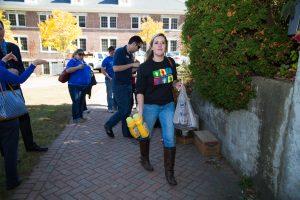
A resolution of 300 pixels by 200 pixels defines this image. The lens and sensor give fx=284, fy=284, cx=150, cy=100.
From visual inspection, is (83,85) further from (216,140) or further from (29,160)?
(216,140)

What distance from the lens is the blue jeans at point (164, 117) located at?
13.9 feet

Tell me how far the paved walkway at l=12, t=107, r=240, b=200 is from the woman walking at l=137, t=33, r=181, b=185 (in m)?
0.36

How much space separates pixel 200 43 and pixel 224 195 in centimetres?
242

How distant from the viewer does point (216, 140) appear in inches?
206

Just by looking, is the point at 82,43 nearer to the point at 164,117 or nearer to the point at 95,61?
the point at 95,61

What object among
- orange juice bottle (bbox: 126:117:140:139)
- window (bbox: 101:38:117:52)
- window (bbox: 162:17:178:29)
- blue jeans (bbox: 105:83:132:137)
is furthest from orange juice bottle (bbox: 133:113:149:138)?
window (bbox: 162:17:178:29)

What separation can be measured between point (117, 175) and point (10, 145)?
1.66 meters

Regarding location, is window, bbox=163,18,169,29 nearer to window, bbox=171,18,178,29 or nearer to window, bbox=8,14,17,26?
window, bbox=171,18,178,29

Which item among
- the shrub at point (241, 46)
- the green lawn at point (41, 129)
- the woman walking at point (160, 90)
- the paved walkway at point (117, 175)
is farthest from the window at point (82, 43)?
the woman walking at point (160, 90)

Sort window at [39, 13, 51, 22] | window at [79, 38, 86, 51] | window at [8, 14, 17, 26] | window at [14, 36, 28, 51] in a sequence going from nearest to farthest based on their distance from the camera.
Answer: window at [8, 14, 17, 26] → window at [39, 13, 51, 22] → window at [14, 36, 28, 51] → window at [79, 38, 86, 51]

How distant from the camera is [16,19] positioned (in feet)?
118

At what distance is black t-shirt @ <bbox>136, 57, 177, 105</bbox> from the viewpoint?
4180 millimetres

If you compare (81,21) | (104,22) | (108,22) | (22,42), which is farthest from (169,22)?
(22,42)

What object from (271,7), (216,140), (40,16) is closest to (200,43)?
(271,7)
